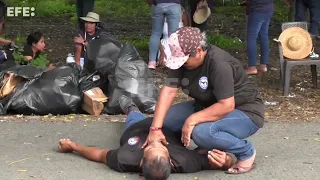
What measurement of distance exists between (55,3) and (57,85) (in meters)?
12.3

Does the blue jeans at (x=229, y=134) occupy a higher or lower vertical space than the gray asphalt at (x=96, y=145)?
higher

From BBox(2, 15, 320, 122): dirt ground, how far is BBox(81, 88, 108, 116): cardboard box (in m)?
0.11

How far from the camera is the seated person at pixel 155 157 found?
4.62 metres

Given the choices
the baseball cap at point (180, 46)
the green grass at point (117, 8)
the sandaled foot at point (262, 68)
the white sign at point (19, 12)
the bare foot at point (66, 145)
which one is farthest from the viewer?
the green grass at point (117, 8)

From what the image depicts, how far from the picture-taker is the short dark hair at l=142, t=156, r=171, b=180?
4.59 m

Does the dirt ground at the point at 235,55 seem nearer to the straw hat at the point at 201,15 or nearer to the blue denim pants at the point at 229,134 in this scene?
the straw hat at the point at 201,15

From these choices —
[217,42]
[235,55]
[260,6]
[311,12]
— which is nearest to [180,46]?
[260,6]

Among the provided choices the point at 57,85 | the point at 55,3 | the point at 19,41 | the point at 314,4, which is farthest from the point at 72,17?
the point at 57,85

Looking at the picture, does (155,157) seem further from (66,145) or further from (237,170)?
(66,145)

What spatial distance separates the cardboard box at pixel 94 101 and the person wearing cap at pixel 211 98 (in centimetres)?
198

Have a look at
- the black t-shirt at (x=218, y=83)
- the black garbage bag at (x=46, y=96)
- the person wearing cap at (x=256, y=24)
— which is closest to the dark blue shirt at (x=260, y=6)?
the person wearing cap at (x=256, y=24)

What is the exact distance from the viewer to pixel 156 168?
4.59m

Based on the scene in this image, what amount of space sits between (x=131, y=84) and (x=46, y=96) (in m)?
0.93

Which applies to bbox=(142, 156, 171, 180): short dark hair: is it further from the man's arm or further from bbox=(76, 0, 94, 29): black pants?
bbox=(76, 0, 94, 29): black pants
